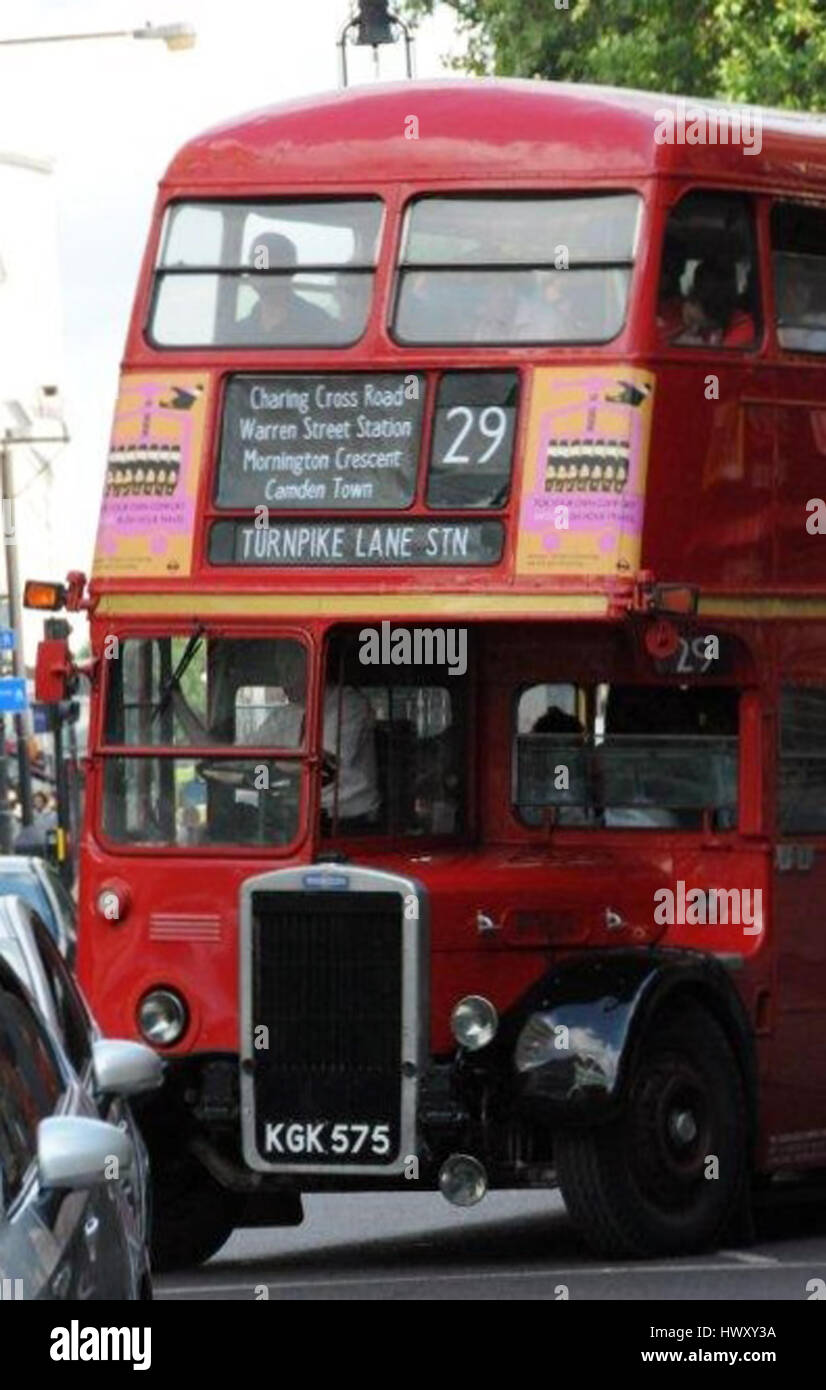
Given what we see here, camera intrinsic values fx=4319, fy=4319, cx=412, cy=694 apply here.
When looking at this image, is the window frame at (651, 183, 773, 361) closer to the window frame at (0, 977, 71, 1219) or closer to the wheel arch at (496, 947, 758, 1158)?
the wheel arch at (496, 947, 758, 1158)

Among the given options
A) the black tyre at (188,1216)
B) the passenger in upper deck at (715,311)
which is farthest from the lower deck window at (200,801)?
the passenger in upper deck at (715,311)

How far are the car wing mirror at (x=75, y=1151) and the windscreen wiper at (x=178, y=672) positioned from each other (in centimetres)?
771

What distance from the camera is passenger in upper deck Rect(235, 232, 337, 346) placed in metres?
17.2

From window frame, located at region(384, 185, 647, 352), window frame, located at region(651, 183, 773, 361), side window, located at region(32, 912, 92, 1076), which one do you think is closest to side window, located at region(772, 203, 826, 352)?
window frame, located at region(651, 183, 773, 361)

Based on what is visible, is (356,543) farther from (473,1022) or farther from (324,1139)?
(324,1139)

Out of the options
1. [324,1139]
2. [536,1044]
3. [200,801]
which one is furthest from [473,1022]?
[200,801]

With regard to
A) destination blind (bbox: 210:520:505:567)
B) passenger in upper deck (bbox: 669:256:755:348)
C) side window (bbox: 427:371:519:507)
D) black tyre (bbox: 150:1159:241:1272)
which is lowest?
black tyre (bbox: 150:1159:241:1272)

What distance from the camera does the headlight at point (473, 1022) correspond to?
16.4 m

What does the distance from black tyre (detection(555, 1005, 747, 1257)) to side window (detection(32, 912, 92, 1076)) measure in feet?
15.8

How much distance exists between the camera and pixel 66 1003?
37.8ft

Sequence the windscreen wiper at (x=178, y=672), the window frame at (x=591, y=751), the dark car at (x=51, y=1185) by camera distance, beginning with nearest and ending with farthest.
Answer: the dark car at (x=51, y=1185) < the windscreen wiper at (x=178, y=672) < the window frame at (x=591, y=751)

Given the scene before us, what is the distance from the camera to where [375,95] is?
57.1ft

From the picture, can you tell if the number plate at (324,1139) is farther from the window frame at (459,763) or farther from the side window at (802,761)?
the side window at (802,761)
